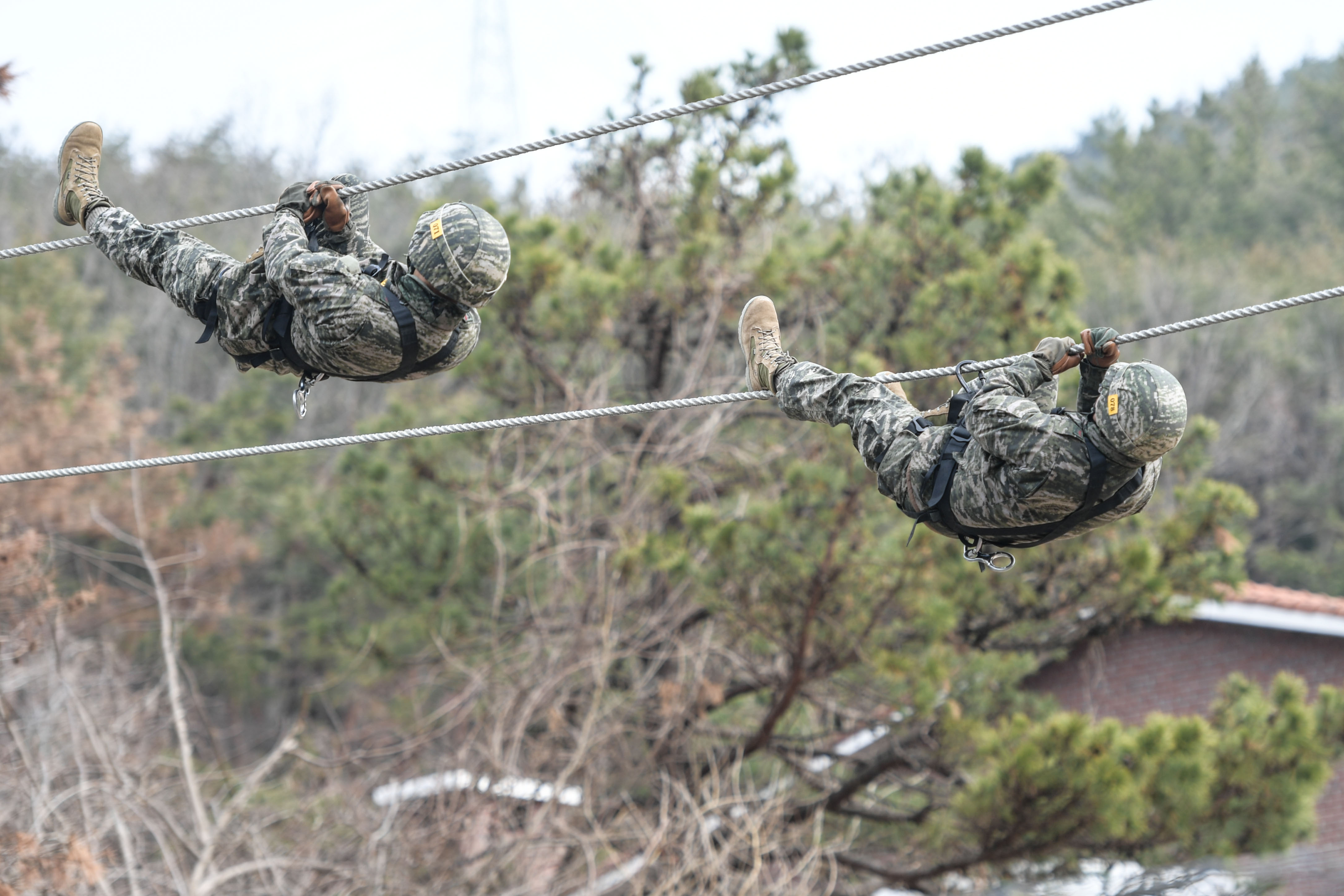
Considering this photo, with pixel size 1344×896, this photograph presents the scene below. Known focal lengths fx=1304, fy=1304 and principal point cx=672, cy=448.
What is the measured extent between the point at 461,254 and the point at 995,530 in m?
1.86

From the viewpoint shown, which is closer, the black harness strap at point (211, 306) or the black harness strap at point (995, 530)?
the black harness strap at point (995, 530)

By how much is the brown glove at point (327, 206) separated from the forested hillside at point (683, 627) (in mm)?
3241

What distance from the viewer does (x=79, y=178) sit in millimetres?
4570

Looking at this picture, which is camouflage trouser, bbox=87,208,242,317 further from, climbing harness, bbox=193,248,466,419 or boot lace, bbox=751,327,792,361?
boot lace, bbox=751,327,792,361

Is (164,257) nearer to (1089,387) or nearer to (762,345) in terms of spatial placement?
(762,345)

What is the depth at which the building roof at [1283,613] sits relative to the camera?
1270 centimetres

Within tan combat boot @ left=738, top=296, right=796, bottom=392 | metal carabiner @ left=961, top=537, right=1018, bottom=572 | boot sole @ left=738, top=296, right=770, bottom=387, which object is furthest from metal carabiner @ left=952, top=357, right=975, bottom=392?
boot sole @ left=738, top=296, right=770, bottom=387

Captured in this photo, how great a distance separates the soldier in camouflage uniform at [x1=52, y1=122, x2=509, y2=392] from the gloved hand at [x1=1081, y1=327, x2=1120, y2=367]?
1.74m

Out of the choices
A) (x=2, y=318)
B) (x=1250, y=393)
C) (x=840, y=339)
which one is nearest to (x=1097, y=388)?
(x=840, y=339)

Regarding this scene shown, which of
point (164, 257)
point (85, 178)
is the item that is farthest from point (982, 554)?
point (85, 178)

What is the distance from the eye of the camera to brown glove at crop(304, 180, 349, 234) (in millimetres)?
4223

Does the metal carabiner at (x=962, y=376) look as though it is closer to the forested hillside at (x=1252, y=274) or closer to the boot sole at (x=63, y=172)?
the boot sole at (x=63, y=172)

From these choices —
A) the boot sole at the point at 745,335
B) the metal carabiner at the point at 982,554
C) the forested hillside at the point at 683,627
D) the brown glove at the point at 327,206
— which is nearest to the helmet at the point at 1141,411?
the metal carabiner at the point at 982,554

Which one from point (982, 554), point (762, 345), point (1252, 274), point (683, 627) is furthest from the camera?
point (1252, 274)
